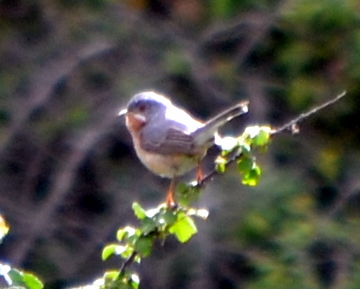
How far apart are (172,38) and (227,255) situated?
4.40ft

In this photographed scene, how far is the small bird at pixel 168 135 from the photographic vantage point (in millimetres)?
3289

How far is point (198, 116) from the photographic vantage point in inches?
239

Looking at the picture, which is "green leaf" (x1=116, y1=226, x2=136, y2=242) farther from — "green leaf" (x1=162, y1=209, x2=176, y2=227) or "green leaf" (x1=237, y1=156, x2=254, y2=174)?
"green leaf" (x1=237, y1=156, x2=254, y2=174)

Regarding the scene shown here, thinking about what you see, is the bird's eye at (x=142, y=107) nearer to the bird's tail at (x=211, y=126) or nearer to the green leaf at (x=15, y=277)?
the bird's tail at (x=211, y=126)

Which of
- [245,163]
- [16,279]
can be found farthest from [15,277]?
[245,163]

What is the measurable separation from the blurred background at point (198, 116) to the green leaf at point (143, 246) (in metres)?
2.89

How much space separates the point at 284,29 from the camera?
633 cm

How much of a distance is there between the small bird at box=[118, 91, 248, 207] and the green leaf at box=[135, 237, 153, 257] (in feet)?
1.46

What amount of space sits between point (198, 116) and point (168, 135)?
8.05ft

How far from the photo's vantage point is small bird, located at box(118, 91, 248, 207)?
10.8 ft

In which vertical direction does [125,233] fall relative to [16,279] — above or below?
above

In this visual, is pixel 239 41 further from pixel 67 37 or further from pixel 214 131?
pixel 214 131

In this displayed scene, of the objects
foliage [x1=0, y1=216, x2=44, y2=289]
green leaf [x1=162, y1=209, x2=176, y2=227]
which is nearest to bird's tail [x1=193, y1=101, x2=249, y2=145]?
green leaf [x1=162, y1=209, x2=176, y2=227]

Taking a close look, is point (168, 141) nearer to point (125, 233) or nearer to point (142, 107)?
point (142, 107)
